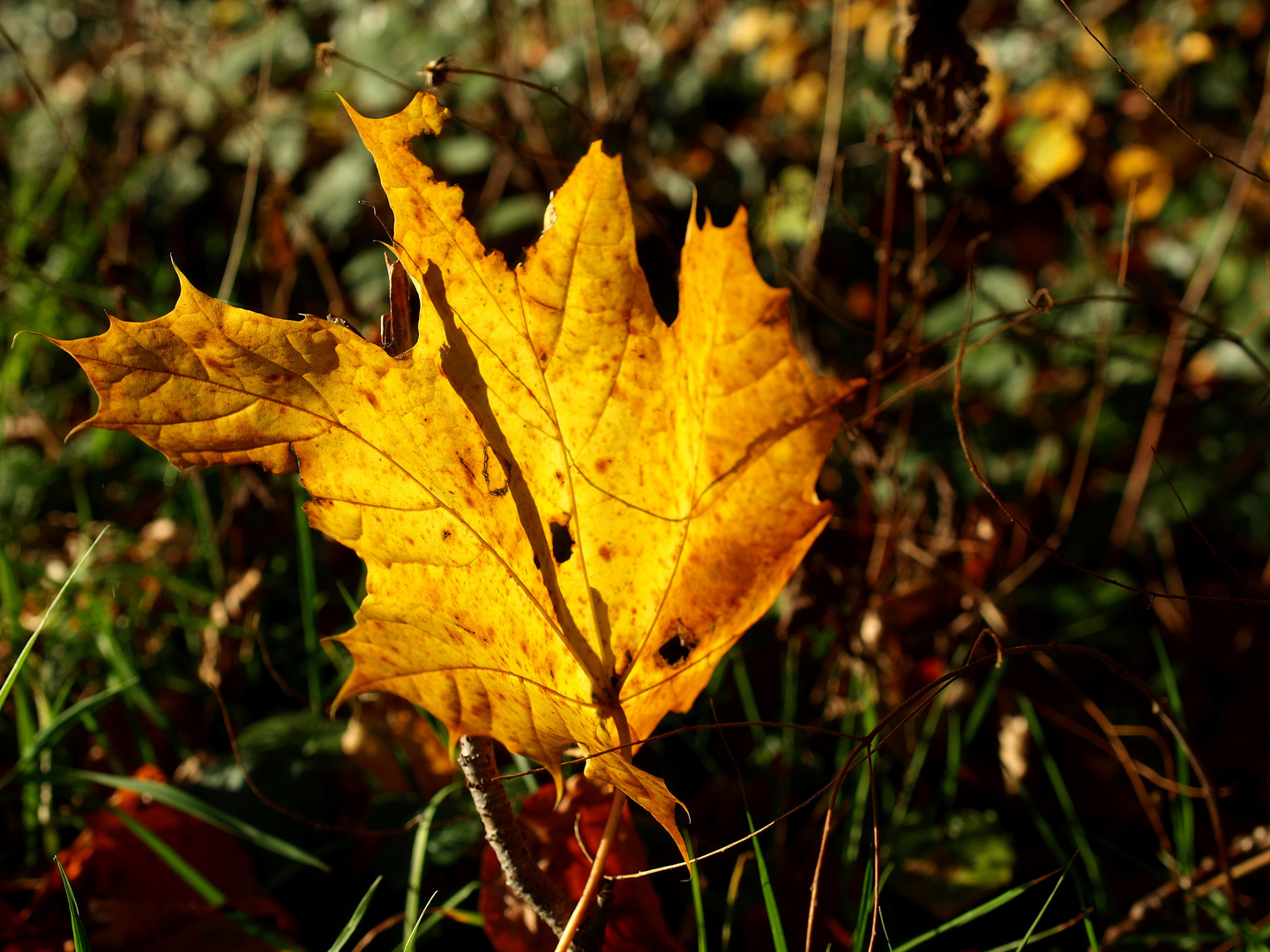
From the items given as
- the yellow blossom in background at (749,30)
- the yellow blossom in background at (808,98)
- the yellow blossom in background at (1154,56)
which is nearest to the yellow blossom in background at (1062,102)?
the yellow blossom in background at (1154,56)

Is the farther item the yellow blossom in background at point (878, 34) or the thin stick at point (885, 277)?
the yellow blossom in background at point (878, 34)

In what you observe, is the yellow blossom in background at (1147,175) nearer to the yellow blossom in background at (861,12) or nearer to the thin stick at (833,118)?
the yellow blossom in background at (861,12)

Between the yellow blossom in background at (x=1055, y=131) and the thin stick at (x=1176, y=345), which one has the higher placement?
the yellow blossom in background at (x=1055, y=131)

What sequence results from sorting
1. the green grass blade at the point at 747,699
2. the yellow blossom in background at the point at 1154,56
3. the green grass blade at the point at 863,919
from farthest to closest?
the yellow blossom in background at the point at 1154,56
the green grass blade at the point at 747,699
the green grass blade at the point at 863,919

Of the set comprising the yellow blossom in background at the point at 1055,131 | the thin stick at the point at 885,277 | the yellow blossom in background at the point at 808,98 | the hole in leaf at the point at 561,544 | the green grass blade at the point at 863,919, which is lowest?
the green grass blade at the point at 863,919

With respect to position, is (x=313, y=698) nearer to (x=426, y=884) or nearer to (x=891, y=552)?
(x=426, y=884)

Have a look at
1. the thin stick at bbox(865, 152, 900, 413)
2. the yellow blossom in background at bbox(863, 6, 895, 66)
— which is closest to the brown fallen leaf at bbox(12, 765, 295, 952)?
the thin stick at bbox(865, 152, 900, 413)

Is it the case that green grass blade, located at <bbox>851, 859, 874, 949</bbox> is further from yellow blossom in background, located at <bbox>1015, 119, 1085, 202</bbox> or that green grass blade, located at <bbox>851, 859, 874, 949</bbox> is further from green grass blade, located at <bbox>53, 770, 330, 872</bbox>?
yellow blossom in background, located at <bbox>1015, 119, 1085, 202</bbox>

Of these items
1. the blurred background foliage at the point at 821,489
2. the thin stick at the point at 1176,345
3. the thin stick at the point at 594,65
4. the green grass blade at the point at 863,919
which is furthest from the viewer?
the thin stick at the point at 594,65
